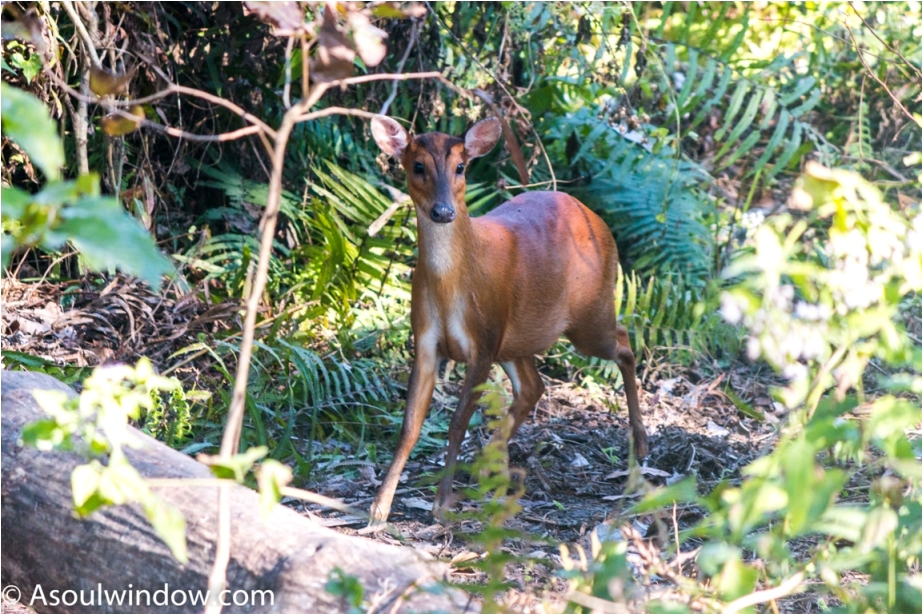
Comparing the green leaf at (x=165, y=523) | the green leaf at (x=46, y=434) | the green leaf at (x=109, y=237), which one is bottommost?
the green leaf at (x=165, y=523)

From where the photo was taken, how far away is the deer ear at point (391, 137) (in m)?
4.89

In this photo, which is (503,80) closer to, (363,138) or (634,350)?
(363,138)

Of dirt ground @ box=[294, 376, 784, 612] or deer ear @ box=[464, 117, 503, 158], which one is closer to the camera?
dirt ground @ box=[294, 376, 784, 612]

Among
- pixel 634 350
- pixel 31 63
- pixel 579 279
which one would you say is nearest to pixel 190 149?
pixel 31 63

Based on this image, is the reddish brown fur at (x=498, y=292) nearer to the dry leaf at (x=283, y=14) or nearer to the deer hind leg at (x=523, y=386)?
the deer hind leg at (x=523, y=386)

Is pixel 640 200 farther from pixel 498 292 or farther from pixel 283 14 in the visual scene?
pixel 283 14

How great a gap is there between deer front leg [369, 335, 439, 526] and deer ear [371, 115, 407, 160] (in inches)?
35.7

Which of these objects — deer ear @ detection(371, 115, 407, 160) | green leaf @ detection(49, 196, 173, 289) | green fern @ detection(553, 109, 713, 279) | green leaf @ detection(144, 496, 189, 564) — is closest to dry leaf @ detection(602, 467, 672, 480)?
deer ear @ detection(371, 115, 407, 160)

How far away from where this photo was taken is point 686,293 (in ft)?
23.2

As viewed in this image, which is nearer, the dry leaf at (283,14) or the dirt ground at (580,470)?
the dry leaf at (283,14)

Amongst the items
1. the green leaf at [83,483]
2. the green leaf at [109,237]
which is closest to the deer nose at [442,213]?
the green leaf at [83,483]

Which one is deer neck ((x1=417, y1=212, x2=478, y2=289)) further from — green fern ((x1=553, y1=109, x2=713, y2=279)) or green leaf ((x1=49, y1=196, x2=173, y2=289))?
green leaf ((x1=49, y1=196, x2=173, y2=289))

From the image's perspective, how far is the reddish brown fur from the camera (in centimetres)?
474

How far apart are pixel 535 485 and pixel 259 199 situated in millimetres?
2729
